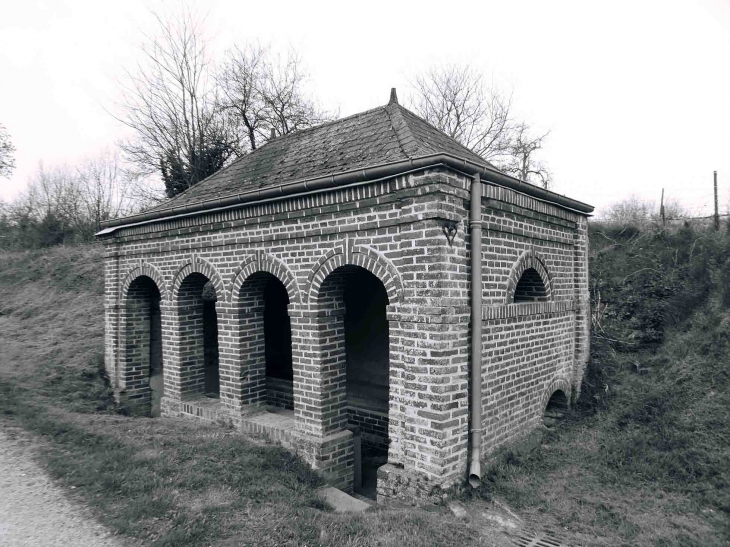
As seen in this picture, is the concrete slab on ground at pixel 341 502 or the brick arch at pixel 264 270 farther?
the brick arch at pixel 264 270

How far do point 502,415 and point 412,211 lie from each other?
2.82m

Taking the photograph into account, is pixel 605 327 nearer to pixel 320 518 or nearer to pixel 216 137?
pixel 320 518

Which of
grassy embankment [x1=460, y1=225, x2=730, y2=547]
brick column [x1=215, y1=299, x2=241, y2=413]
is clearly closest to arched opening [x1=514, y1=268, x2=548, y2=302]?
grassy embankment [x1=460, y1=225, x2=730, y2=547]

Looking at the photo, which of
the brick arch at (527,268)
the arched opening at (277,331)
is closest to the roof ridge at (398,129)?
the brick arch at (527,268)

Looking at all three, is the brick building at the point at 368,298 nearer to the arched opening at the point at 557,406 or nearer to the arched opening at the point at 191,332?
the arched opening at the point at 191,332

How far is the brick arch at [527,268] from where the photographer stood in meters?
5.97

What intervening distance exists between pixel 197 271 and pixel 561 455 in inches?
235

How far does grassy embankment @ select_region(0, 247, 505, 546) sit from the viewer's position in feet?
13.9

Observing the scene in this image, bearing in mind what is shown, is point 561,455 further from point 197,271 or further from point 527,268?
point 197,271

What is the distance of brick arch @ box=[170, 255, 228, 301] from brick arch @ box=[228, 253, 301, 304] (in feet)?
0.79

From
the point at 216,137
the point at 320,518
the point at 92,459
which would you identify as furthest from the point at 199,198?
the point at 216,137

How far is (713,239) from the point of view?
981 centimetres

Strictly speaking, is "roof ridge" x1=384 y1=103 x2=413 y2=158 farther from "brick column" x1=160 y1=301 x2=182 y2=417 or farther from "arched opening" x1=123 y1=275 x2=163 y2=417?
"arched opening" x1=123 y1=275 x2=163 y2=417

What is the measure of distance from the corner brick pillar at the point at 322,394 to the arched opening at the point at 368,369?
572 millimetres
